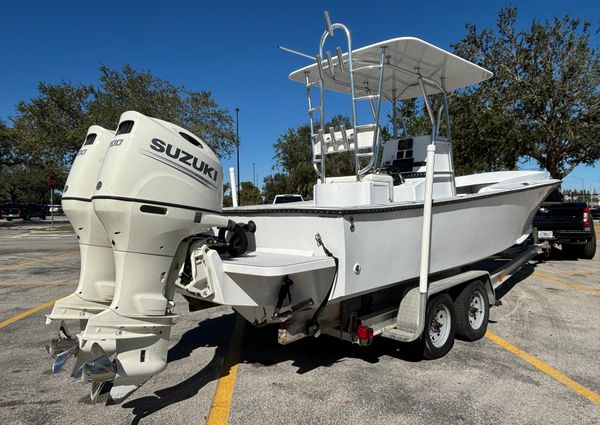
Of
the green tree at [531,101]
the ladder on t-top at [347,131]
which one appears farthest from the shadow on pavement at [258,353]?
the green tree at [531,101]

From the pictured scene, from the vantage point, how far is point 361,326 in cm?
389

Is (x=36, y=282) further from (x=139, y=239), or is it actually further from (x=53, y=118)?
(x=53, y=118)

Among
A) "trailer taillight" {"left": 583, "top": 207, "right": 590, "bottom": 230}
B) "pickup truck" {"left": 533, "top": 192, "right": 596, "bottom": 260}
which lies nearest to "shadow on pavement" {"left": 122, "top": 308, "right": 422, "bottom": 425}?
"pickup truck" {"left": 533, "top": 192, "right": 596, "bottom": 260}

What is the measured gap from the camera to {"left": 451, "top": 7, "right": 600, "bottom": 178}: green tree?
16047mm

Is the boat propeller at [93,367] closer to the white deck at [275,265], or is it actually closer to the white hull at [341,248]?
the white hull at [341,248]

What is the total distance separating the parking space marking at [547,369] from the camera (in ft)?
11.9

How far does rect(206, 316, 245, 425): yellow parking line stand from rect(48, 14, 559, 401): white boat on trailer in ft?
1.98

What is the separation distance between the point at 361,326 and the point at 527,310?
3654mm

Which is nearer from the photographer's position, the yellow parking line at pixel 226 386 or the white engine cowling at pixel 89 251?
the yellow parking line at pixel 226 386

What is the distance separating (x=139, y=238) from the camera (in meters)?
3.04

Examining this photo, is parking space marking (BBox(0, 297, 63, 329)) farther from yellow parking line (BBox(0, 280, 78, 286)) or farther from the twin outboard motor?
the twin outboard motor

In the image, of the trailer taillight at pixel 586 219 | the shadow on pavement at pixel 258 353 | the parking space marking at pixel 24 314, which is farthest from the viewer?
the trailer taillight at pixel 586 219

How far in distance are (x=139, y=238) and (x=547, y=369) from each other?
3854 millimetres

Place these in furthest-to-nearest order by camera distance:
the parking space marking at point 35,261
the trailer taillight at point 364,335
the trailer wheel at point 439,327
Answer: the parking space marking at point 35,261, the trailer wheel at point 439,327, the trailer taillight at point 364,335
